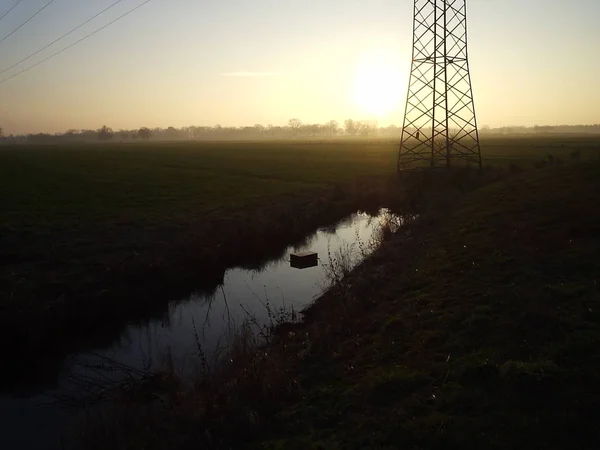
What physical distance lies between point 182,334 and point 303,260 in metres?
8.85

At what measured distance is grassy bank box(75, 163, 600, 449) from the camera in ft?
22.0

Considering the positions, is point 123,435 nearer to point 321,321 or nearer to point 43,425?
point 43,425

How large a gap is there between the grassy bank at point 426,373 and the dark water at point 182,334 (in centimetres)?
192

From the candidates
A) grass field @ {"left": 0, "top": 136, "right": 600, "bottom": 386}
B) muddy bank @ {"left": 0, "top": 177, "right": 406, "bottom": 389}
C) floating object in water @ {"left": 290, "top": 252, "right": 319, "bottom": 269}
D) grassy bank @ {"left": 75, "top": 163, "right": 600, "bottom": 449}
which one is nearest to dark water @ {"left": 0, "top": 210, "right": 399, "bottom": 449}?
floating object in water @ {"left": 290, "top": 252, "right": 319, "bottom": 269}

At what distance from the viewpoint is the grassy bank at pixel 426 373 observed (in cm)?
670

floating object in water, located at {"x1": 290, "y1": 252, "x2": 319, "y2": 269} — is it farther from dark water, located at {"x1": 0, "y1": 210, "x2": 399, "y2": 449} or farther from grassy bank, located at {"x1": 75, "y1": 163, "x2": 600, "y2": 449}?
grassy bank, located at {"x1": 75, "y1": 163, "x2": 600, "y2": 449}

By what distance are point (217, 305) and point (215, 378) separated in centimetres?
780

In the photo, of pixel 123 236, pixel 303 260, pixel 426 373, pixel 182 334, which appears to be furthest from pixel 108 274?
pixel 426 373

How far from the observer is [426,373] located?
8.34 m

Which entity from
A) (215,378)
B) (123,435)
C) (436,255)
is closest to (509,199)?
(436,255)

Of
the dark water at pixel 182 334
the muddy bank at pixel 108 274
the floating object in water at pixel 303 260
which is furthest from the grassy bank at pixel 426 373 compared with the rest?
the floating object in water at pixel 303 260

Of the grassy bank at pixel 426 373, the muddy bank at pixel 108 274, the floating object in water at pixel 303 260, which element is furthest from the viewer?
the floating object in water at pixel 303 260

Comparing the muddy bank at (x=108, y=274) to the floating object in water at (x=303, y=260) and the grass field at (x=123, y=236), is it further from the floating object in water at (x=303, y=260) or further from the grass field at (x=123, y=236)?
the floating object in water at (x=303, y=260)

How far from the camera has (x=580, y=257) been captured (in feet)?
43.3
